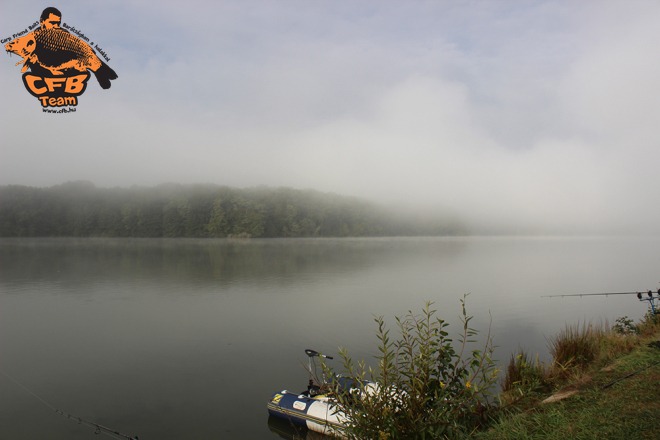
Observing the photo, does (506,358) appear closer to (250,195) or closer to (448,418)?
(448,418)

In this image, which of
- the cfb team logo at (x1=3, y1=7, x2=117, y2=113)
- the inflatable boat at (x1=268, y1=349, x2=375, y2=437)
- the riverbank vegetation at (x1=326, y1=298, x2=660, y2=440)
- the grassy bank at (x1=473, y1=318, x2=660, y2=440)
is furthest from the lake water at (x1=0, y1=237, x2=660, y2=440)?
the cfb team logo at (x1=3, y1=7, x2=117, y2=113)

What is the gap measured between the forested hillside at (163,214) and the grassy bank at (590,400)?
147 metres

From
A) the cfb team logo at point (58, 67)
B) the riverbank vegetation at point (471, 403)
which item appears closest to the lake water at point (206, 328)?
the riverbank vegetation at point (471, 403)

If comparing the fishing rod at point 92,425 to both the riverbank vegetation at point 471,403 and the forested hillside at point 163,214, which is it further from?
the forested hillside at point 163,214

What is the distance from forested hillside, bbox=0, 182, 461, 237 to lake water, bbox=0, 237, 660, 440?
10474 centimetres

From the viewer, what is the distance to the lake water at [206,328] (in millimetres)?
12430

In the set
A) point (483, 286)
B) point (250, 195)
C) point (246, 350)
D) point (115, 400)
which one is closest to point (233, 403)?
point (115, 400)

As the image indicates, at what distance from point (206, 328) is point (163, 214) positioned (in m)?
145

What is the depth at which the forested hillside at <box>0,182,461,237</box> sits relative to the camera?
152 meters

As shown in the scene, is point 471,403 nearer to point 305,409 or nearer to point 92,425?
point 305,409

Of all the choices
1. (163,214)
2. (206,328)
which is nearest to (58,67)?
(206,328)

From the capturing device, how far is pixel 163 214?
513 feet

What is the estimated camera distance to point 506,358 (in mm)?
16031

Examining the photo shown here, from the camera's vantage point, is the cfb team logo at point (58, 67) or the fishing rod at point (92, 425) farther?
the cfb team logo at point (58, 67)
